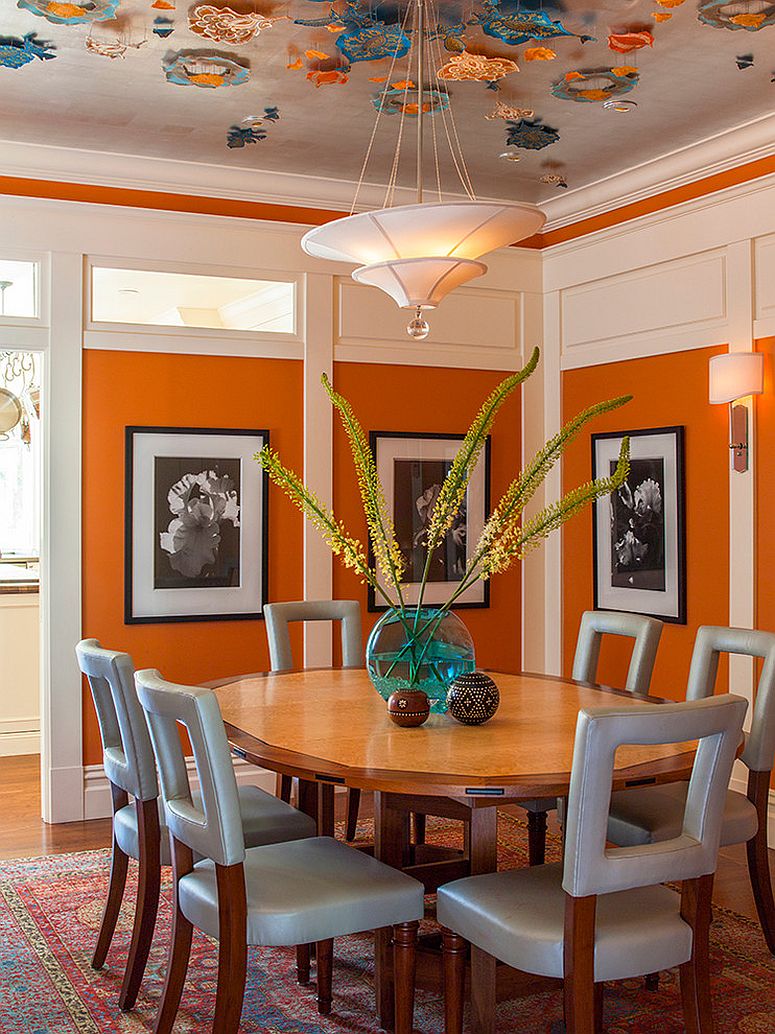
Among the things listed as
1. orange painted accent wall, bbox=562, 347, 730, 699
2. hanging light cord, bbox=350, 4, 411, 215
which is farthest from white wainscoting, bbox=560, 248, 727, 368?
hanging light cord, bbox=350, 4, 411, 215

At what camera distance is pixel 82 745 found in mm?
5094

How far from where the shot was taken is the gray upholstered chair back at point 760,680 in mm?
3453

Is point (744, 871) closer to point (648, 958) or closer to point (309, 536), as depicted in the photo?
point (648, 958)

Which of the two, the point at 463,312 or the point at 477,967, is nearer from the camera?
the point at 477,967

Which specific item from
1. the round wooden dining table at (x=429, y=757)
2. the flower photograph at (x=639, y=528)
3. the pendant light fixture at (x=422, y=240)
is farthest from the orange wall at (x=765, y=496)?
the pendant light fixture at (x=422, y=240)

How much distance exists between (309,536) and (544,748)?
109 inches

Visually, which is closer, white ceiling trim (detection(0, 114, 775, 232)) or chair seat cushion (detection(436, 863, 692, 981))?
chair seat cushion (detection(436, 863, 692, 981))

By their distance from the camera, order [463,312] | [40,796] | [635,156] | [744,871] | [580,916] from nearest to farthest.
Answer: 1. [580,916]
2. [744,871]
3. [635,156]
4. [40,796]
5. [463,312]

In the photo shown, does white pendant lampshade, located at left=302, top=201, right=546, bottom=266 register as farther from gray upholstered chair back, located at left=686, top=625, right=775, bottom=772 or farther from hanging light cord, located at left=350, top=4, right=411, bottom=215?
gray upholstered chair back, located at left=686, top=625, right=775, bottom=772

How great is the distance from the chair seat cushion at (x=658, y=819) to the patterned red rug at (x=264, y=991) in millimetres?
434

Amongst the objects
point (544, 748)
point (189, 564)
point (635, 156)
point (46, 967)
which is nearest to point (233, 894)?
point (544, 748)

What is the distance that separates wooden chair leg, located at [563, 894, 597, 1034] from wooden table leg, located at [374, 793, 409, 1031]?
0.81 m

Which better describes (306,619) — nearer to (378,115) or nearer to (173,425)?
(173,425)

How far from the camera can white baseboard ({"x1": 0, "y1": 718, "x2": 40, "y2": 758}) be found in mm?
6453
